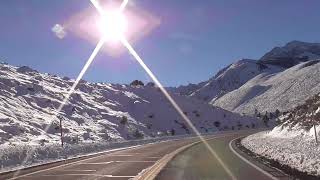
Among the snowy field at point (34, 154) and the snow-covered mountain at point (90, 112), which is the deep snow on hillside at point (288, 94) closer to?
the snow-covered mountain at point (90, 112)

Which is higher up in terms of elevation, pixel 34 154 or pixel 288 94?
pixel 288 94

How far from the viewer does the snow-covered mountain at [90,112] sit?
191ft

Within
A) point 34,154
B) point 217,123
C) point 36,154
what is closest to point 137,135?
point 217,123

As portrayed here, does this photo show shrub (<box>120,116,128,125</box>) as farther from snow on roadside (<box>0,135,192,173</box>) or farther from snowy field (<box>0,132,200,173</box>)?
snowy field (<box>0,132,200,173</box>)

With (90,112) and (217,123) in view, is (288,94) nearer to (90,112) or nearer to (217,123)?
(217,123)

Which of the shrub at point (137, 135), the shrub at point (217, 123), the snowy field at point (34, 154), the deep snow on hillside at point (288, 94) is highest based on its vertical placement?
the deep snow on hillside at point (288, 94)

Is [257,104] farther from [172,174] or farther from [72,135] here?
[172,174]

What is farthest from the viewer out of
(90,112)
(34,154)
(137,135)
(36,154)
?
(90,112)

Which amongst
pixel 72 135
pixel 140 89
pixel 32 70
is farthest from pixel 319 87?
pixel 72 135

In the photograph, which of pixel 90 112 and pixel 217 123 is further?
pixel 217 123

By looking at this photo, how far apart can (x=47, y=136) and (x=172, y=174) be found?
39145 mm

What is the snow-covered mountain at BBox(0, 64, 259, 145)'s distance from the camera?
58156mm

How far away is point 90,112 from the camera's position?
77.5 m

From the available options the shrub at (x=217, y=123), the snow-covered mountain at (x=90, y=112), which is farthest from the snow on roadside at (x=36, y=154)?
the shrub at (x=217, y=123)
